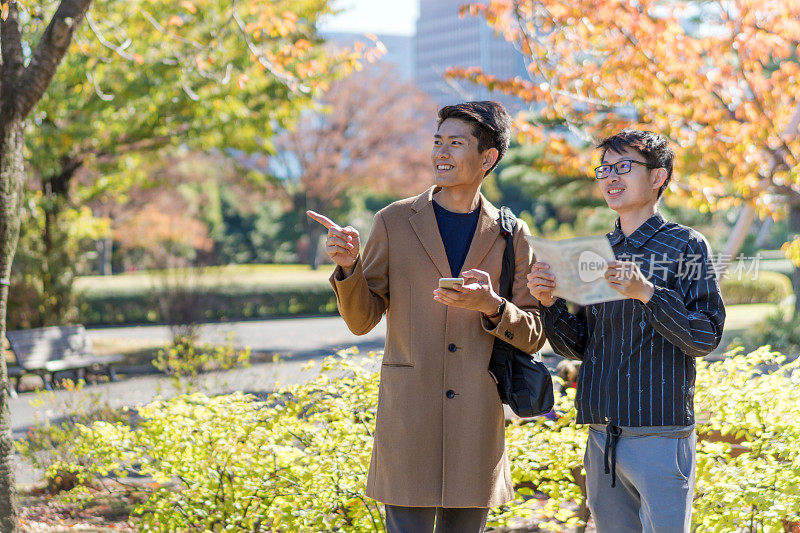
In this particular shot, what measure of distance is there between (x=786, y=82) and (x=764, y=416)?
229 inches

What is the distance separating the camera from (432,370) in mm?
2527

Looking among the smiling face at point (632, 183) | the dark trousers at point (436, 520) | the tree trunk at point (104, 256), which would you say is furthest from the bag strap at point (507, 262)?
the tree trunk at point (104, 256)

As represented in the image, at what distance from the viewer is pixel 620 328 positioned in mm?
2355

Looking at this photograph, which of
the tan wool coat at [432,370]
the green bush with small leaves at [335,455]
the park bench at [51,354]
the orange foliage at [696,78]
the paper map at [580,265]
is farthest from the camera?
the park bench at [51,354]

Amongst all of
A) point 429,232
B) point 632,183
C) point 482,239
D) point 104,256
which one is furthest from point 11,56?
point 104,256

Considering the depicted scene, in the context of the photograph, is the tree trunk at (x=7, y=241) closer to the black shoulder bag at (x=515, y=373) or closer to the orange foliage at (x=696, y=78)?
the black shoulder bag at (x=515, y=373)

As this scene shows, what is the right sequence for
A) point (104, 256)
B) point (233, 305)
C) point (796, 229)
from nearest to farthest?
point (796, 229), point (233, 305), point (104, 256)

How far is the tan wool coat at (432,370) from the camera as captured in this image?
8.16 ft

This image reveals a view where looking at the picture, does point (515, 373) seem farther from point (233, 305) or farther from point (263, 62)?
point (233, 305)

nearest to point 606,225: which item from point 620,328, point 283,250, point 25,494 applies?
point 25,494

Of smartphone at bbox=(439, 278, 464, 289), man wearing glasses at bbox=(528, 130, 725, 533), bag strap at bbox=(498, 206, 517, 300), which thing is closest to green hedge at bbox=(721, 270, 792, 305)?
bag strap at bbox=(498, 206, 517, 300)

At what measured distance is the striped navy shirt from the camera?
7.14ft

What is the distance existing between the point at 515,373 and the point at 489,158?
0.72m

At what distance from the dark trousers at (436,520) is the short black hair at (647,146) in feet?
4.01
